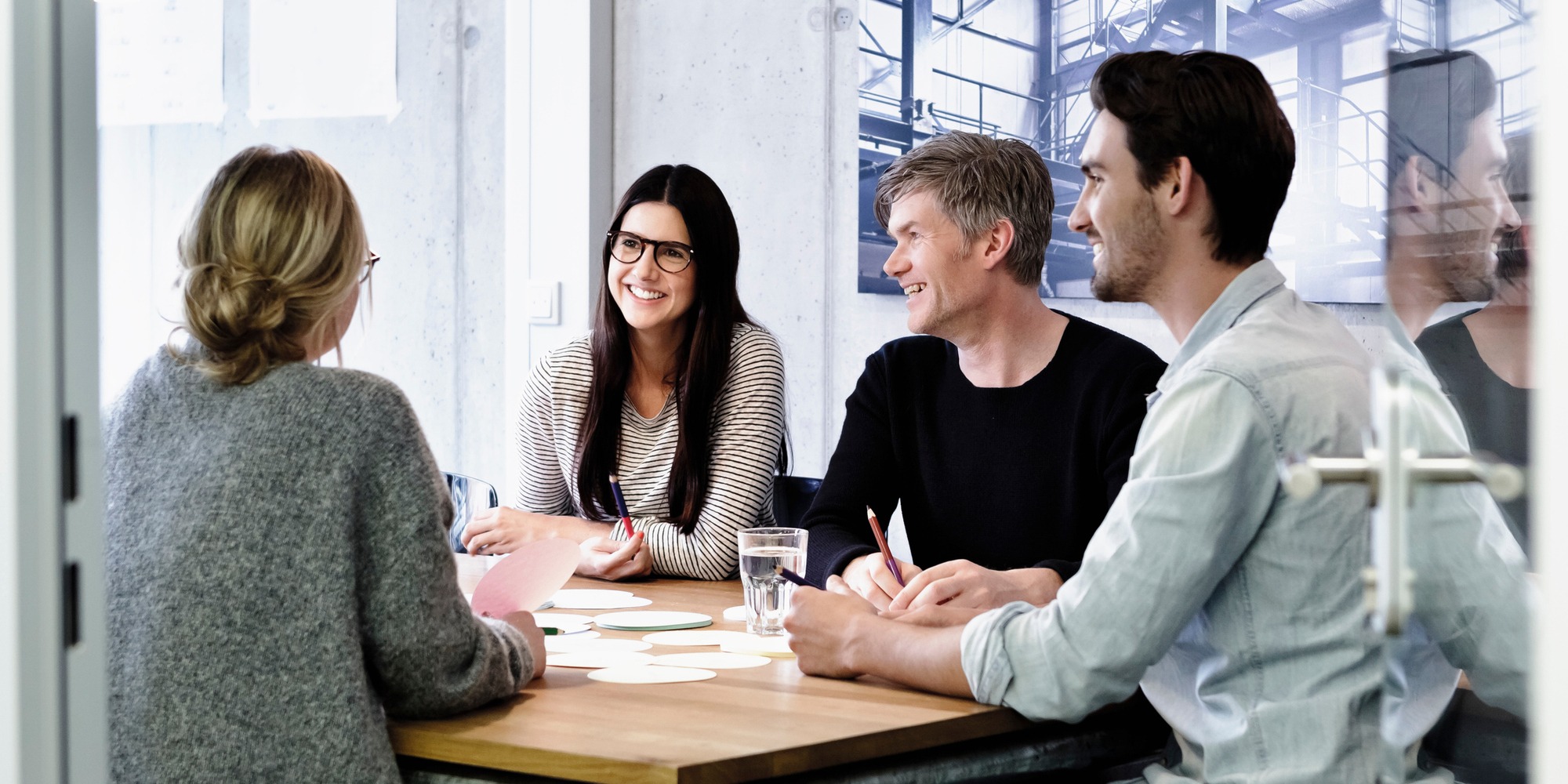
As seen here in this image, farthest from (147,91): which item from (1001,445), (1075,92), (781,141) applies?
(1001,445)

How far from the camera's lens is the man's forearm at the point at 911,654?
53.7 inches

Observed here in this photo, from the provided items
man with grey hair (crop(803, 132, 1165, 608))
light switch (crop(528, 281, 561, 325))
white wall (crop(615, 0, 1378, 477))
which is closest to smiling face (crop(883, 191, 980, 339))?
man with grey hair (crop(803, 132, 1165, 608))

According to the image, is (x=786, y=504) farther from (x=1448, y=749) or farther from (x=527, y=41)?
(x=527, y=41)

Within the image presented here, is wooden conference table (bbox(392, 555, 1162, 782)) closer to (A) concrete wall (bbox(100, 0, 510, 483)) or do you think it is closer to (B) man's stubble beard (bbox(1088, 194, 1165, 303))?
(B) man's stubble beard (bbox(1088, 194, 1165, 303))

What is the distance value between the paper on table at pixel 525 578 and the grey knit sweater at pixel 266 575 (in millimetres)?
261

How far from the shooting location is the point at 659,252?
8.18ft

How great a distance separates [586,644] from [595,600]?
0.30 meters

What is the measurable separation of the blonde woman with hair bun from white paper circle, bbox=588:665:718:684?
18 cm

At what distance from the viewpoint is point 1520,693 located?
2.53ft

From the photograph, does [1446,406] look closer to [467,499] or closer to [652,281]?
[652,281]

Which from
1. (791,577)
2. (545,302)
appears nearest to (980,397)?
(791,577)

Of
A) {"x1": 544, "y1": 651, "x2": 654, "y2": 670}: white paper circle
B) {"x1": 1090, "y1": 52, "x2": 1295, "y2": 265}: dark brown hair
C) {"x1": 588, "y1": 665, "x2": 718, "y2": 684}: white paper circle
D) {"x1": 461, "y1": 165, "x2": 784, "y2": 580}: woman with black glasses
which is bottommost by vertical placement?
{"x1": 544, "y1": 651, "x2": 654, "y2": 670}: white paper circle

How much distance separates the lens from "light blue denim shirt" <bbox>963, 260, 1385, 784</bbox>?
1.23m

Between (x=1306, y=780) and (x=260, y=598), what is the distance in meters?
0.93
